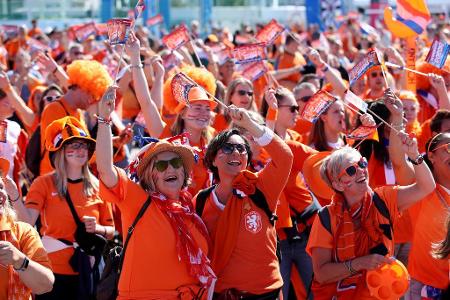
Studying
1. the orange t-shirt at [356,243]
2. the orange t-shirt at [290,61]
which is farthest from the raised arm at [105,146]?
the orange t-shirt at [290,61]

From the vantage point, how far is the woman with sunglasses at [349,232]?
436 centimetres

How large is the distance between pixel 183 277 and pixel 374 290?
3.02ft

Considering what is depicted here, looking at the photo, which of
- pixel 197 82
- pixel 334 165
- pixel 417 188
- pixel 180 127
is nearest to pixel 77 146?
pixel 180 127

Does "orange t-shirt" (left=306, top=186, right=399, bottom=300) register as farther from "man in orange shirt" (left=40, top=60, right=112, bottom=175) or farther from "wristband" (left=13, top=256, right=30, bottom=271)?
"man in orange shirt" (left=40, top=60, right=112, bottom=175)

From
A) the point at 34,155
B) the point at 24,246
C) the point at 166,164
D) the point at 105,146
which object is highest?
the point at 105,146

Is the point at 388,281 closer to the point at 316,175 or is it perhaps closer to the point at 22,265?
the point at 316,175

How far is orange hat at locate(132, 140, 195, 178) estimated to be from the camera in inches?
177

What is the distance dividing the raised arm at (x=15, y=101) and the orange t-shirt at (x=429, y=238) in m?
4.10

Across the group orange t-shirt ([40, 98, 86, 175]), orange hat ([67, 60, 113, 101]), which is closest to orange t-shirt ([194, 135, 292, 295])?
orange t-shirt ([40, 98, 86, 175])

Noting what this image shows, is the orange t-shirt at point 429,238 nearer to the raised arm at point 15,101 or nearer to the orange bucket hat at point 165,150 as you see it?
the orange bucket hat at point 165,150

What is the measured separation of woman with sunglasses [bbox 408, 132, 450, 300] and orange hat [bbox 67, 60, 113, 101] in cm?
307

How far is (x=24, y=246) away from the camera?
3.98 meters

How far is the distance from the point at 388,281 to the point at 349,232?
31 centimetres

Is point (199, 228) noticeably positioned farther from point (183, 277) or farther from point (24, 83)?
point (24, 83)
